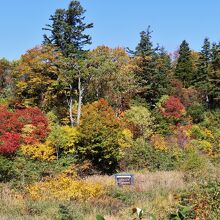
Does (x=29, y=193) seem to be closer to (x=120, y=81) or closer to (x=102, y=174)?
(x=102, y=174)

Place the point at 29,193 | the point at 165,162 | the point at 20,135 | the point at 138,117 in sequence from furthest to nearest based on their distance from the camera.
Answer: the point at 138,117 < the point at 165,162 < the point at 20,135 < the point at 29,193

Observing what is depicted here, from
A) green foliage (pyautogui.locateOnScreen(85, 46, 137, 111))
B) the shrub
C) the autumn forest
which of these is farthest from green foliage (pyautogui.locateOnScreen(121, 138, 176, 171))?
the shrub

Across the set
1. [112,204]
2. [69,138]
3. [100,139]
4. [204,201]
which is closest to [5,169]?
[69,138]

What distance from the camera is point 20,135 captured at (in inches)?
818

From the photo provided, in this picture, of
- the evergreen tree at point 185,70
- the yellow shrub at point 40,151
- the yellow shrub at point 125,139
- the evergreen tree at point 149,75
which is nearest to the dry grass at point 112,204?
the yellow shrub at point 40,151

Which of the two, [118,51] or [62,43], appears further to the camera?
[118,51]

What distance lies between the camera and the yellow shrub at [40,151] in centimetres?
2059

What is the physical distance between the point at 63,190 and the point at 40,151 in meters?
6.63

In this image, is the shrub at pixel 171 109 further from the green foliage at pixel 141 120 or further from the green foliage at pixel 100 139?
the green foliage at pixel 100 139

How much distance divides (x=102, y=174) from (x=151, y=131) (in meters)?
7.32

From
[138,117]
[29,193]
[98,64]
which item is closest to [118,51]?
[98,64]

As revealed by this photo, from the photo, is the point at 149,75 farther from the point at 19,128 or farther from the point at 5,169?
the point at 5,169

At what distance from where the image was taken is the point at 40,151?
2106 centimetres

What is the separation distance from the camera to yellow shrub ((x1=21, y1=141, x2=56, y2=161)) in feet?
67.6
